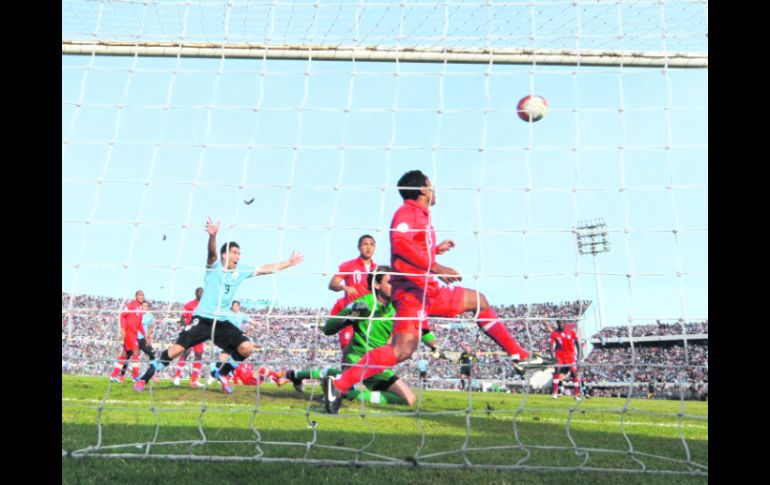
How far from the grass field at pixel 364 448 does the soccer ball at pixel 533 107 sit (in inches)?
83.9

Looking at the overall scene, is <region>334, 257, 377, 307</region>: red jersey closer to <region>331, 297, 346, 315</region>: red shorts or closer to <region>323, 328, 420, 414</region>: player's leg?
<region>331, 297, 346, 315</region>: red shorts

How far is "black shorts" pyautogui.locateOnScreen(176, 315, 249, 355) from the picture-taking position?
6.95 metres

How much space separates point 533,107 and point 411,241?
1421 mm

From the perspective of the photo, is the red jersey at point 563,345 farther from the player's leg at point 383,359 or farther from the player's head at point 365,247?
the player's head at point 365,247

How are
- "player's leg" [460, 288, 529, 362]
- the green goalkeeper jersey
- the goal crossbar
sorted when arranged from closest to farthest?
1. the goal crossbar
2. "player's leg" [460, 288, 529, 362]
3. the green goalkeeper jersey

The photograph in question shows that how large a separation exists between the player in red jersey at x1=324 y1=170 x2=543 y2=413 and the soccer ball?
0.91m

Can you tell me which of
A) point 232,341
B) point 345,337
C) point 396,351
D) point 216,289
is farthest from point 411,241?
point 345,337

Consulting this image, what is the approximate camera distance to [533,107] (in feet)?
15.8

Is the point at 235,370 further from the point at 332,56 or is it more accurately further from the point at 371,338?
the point at 332,56

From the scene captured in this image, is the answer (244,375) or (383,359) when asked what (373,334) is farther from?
(244,375)

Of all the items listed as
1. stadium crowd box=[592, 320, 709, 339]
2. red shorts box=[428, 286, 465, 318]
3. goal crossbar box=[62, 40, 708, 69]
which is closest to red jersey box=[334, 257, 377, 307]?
red shorts box=[428, 286, 465, 318]

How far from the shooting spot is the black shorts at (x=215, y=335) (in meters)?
6.95
